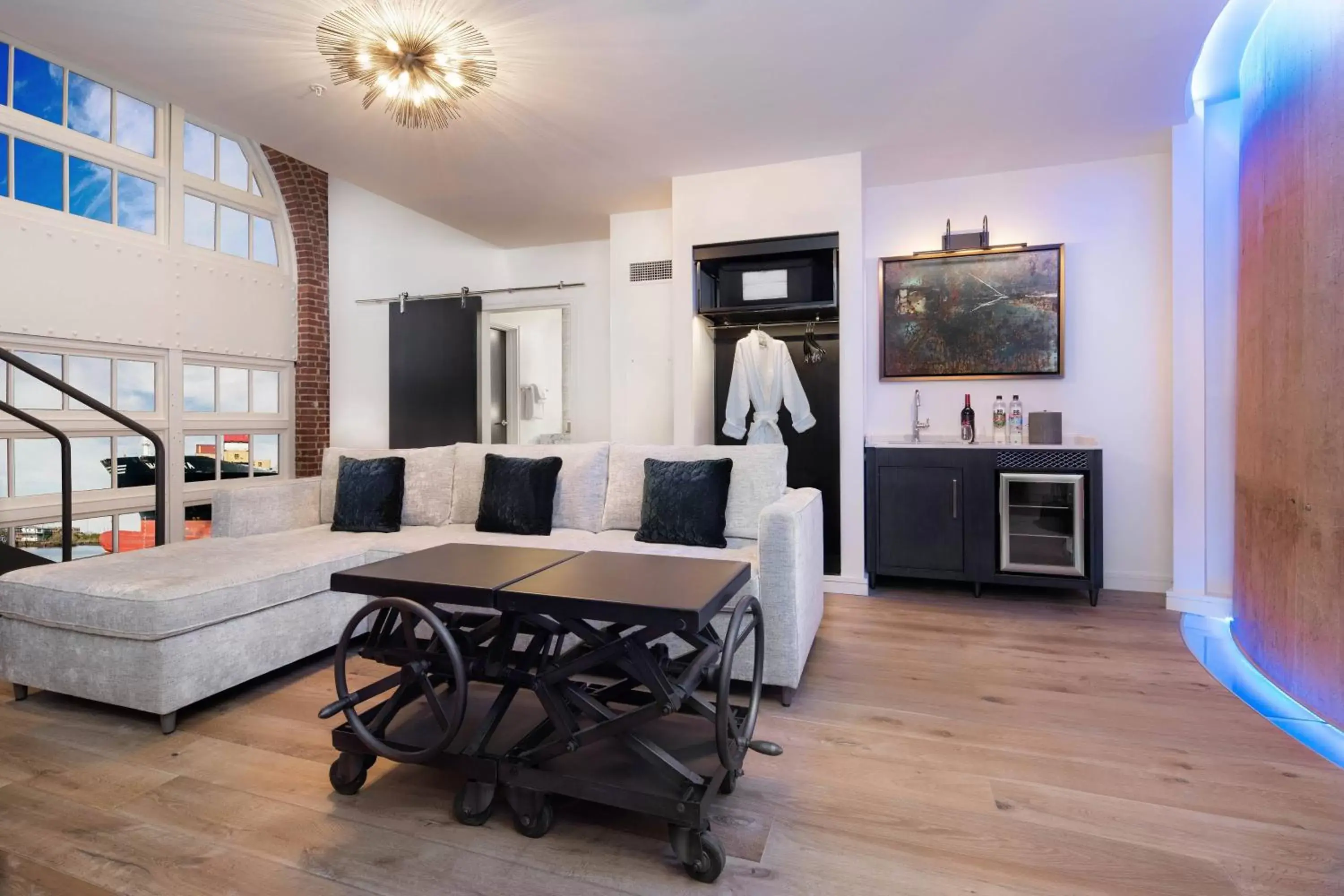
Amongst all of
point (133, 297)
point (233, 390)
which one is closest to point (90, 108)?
point (133, 297)

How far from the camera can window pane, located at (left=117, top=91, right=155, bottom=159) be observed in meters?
4.12

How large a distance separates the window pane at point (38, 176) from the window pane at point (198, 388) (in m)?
1.18

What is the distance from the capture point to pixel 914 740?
203 centimetres

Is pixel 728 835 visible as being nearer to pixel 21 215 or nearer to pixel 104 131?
pixel 21 215

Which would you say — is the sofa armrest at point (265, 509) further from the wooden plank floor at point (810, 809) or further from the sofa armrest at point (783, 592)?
the sofa armrest at point (783, 592)

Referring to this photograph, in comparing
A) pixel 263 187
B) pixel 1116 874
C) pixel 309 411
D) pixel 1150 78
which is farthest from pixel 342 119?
pixel 1116 874

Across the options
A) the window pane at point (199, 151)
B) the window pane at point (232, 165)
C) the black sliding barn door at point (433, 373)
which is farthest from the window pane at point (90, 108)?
the black sliding barn door at point (433, 373)

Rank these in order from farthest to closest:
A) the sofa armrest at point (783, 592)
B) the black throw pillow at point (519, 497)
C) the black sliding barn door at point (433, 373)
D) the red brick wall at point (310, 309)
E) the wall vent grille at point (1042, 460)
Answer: the black sliding barn door at point (433, 373) → the red brick wall at point (310, 309) → the wall vent grille at point (1042, 460) → the black throw pillow at point (519, 497) → the sofa armrest at point (783, 592)

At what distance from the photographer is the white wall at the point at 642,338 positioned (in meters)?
4.62

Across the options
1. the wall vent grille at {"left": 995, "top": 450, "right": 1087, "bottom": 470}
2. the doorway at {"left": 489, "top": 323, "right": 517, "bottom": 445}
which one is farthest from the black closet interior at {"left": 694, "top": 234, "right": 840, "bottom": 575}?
the doorway at {"left": 489, "top": 323, "right": 517, "bottom": 445}

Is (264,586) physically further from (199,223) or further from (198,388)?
(199,223)

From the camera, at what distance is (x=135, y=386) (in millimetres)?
4254

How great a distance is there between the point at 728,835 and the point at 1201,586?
132 inches

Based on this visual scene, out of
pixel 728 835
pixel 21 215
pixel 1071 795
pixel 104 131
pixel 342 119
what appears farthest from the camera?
pixel 104 131
